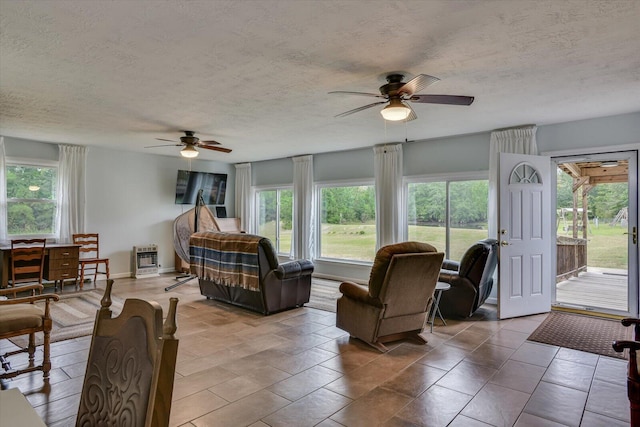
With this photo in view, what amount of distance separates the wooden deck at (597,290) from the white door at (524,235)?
0.72 m

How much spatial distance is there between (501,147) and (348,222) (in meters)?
3.16

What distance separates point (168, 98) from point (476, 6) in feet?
10.4

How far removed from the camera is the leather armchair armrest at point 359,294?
3525 mm

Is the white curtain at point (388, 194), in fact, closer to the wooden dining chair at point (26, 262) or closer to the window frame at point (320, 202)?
the window frame at point (320, 202)

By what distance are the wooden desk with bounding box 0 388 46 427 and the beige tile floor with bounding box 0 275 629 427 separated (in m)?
1.39

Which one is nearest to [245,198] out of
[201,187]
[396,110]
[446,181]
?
[201,187]

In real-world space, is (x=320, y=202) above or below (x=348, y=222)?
above

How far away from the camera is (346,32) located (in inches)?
98.9

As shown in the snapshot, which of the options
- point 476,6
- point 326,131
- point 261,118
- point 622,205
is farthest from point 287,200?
point 476,6

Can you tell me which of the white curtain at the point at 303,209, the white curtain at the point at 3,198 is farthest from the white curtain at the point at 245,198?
the white curtain at the point at 3,198


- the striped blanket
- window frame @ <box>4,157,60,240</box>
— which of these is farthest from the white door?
window frame @ <box>4,157,60,240</box>

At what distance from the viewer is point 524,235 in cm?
477

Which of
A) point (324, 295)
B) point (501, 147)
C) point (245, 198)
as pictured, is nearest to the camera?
point (501, 147)

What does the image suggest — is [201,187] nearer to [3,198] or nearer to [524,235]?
[3,198]
